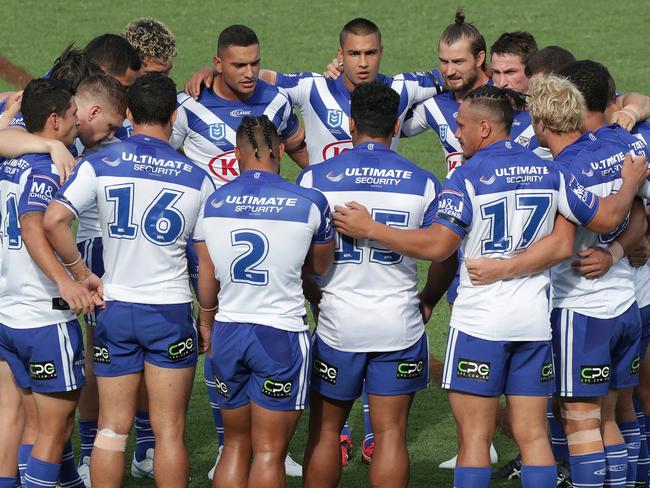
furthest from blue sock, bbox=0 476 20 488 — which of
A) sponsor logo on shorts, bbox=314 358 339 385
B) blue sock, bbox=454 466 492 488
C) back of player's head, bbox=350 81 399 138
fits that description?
back of player's head, bbox=350 81 399 138

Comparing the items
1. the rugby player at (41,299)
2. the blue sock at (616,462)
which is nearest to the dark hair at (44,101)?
the rugby player at (41,299)

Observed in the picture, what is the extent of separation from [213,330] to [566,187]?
206 cm

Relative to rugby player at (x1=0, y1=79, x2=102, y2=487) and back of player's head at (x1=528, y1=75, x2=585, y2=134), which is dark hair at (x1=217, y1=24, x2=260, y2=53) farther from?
back of player's head at (x1=528, y1=75, x2=585, y2=134)

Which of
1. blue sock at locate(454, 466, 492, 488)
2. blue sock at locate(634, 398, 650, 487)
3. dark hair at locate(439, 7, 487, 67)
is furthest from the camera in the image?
dark hair at locate(439, 7, 487, 67)

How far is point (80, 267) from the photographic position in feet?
21.6

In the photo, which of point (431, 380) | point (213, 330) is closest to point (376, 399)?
Result: point (213, 330)

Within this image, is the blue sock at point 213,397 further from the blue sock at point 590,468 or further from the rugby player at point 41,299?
the blue sock at point 590,468

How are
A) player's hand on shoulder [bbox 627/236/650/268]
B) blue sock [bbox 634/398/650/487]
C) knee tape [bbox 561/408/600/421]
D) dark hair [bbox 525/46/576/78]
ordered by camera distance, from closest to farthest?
knee tape [bbox 561/408/600/421] → player's hand on shoulder [bbox 627/236/650/268] → blue sock [bbox 634/398/650/487] → dark hair [bbox 525/46/576/78]

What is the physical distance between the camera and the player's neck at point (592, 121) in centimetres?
676

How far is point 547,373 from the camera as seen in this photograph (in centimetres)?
646

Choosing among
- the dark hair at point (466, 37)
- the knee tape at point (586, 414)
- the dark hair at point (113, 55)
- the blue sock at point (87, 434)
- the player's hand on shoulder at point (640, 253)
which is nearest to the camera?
the knee tape at point (586, 414)

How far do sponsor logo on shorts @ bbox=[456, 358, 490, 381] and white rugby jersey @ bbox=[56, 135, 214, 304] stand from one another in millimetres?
1613

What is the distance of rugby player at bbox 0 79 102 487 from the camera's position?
6.51m

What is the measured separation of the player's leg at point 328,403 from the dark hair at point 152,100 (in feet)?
5.00
